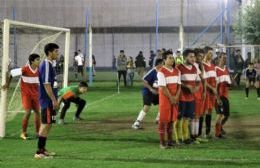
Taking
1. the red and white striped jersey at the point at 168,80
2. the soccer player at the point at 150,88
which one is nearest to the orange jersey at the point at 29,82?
the soccer player at the point at 150,88

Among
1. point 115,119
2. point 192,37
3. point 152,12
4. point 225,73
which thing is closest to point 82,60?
point 192,37

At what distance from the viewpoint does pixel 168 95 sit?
12305 millimetres

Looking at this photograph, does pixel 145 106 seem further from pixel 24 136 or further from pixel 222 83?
pixel 24 136

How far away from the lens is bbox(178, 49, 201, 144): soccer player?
1296 cm

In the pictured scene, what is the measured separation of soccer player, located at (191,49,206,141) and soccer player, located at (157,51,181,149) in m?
0.95

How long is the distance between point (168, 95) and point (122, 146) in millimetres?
1578

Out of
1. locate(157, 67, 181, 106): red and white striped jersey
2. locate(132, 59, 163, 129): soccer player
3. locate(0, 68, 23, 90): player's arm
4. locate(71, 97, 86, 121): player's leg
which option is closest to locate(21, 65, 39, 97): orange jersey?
locate(0, 68, 23, 90): player's arm

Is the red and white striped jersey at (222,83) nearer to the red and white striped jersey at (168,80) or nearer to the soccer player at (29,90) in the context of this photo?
the red and white striped jersey at (168,80)

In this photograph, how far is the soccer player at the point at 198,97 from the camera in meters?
13.4

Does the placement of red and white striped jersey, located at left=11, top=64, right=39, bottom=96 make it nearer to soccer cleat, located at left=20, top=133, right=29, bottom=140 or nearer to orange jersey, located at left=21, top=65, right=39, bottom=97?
orange jersey, located at left=21, top=65, right=39, bottom=97

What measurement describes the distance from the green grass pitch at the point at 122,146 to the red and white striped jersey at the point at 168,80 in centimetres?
108

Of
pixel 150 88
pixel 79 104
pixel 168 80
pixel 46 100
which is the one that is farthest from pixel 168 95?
pixel 79 104

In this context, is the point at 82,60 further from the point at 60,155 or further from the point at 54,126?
the point at 60,155

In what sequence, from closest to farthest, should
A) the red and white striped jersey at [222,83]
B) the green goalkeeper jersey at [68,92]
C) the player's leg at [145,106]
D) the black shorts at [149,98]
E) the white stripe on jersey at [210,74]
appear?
the white stripe on jersey at [210,74], the red and white striped jersey at [222,83], the player's leg at [145,106], the black shorts at [149,98], the green goalkeeper jersey at [68,92]
